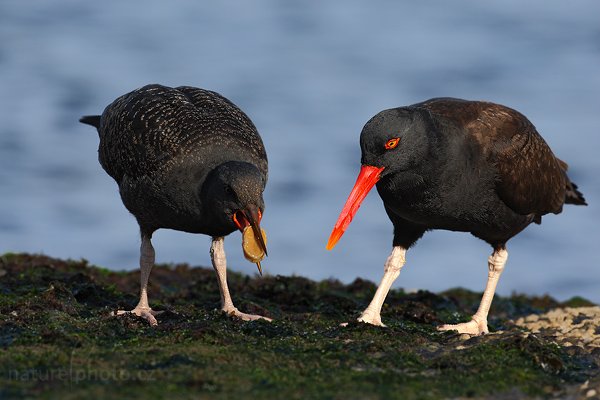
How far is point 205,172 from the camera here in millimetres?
8289

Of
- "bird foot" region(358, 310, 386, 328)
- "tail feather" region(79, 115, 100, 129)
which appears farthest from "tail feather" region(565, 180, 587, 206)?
"tail feather" region(79, 115, 100, 129)

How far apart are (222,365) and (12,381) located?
131 cm

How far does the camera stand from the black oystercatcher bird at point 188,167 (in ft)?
25.8

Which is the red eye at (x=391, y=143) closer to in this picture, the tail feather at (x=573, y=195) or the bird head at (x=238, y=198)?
the bird head at (x=238, y=198)

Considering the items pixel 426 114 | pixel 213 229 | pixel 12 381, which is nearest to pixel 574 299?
pixel 426 114

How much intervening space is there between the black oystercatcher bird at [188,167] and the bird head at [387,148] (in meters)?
0.84

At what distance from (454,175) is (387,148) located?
71 centimetres

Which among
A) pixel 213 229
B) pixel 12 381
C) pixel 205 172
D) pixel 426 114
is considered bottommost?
pixel 12 381

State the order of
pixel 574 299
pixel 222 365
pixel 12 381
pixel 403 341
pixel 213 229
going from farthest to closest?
pixel 574 299 → pixel 213 229 → pixel 403 341 → pixel 222 365 → pixel 12 381

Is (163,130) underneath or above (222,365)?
above

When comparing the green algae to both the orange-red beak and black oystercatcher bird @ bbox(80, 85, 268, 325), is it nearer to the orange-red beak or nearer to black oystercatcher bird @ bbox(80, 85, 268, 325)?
black oystercatcher bird @ bbox(80, 85, 268, 325)

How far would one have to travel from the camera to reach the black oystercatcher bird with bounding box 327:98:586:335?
7.87 metres

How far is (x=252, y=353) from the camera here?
6332mm

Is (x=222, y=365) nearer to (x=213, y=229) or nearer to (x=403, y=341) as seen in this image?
(x=403, y=341)
